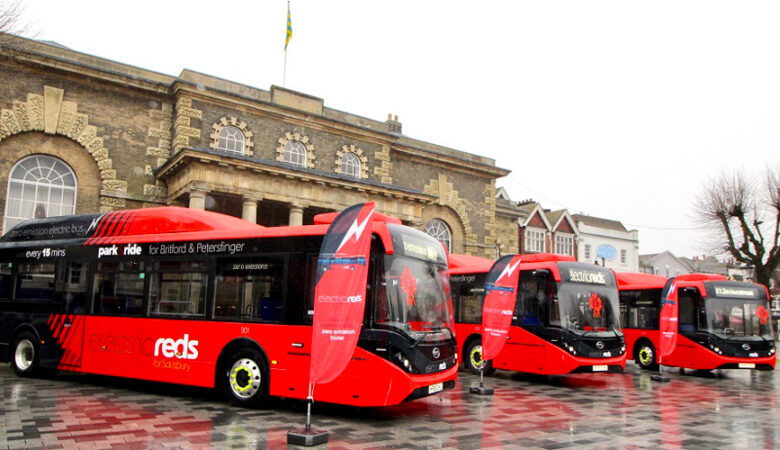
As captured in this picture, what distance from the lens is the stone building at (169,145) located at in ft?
65.8

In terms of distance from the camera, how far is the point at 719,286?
15836mm

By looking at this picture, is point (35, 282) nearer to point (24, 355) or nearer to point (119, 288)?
point (24, 355)

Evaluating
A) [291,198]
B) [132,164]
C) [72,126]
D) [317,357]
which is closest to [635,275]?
[291,198]

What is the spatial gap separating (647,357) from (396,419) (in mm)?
12447

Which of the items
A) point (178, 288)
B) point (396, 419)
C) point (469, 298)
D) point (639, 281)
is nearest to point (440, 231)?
point (639, 281)

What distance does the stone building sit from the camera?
2005 cm

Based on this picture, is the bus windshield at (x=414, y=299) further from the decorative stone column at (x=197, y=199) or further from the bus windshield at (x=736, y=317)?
the decorative stone column at (x=197, y=199)

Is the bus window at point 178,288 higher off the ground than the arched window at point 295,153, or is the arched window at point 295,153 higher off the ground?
the arched window at point 295,153

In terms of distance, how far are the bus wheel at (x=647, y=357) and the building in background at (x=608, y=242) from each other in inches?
1241

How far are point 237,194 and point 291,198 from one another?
2148 mm

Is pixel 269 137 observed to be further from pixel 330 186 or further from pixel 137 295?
pixel 137 295

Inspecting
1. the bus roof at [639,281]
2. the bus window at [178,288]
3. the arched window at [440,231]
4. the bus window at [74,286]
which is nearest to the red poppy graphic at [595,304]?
the bus roof at [639,281]

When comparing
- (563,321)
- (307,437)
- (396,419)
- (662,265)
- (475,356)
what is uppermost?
(662,265)

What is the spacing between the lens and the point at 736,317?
615 inches
